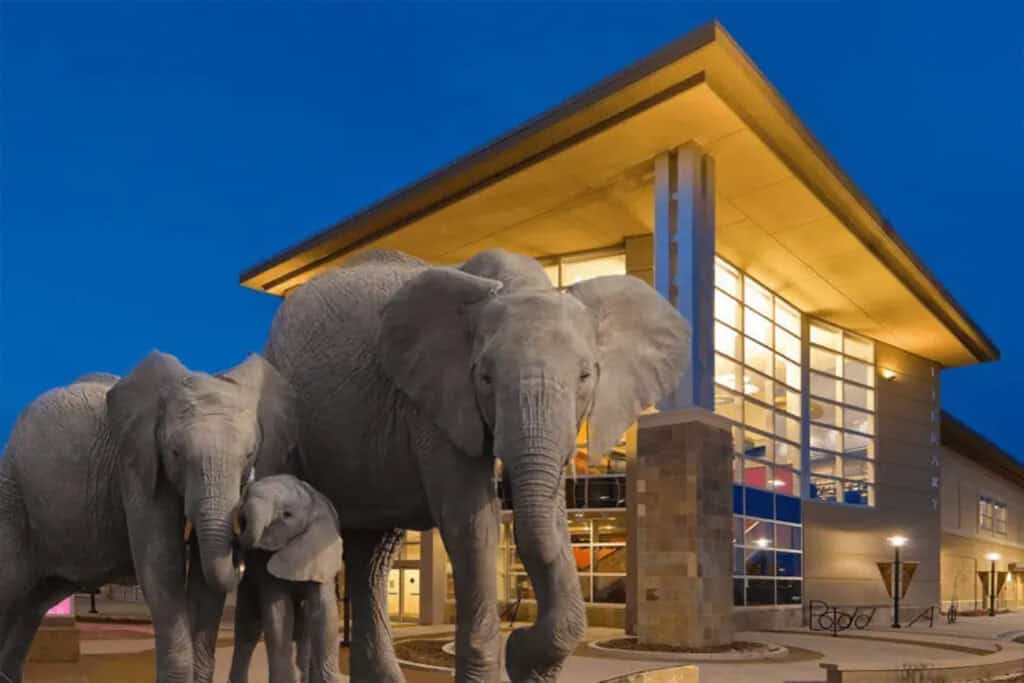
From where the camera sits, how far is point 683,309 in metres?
18.4

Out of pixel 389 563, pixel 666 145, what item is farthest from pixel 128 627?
pixel 389 563

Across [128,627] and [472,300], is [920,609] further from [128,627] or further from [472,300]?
[472,300]

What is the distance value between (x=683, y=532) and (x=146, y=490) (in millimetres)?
13812

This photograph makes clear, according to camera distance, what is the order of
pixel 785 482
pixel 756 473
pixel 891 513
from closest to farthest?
pixel 756 473, pixel 785 482, pixel 891 513

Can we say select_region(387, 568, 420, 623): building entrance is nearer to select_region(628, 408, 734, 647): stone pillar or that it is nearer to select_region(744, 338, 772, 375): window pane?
select_region(628, 408, 734, 647): stone pillar

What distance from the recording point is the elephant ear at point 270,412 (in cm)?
455

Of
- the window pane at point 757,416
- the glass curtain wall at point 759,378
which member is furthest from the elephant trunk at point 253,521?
the window pane at point 757,416

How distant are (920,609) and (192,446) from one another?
103 feet

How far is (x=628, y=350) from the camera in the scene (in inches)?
178

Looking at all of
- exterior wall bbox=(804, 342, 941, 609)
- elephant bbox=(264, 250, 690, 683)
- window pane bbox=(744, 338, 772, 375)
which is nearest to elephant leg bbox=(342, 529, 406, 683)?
elephant bbox=(264, 250, 690, 683)

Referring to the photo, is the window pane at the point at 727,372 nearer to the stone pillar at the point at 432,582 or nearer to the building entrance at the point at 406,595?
the stone pillar at the point at 432,582

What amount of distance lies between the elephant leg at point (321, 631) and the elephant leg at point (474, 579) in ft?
1.65

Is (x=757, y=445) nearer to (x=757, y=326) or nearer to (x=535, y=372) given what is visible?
(x=757, y=326)

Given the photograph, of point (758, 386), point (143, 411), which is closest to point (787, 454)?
point (758, 386)
